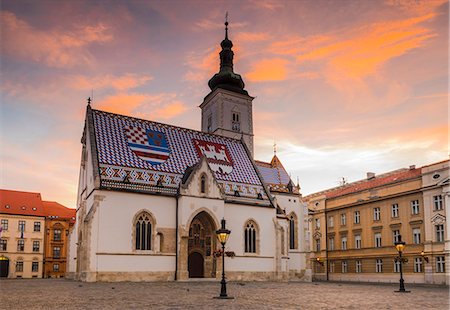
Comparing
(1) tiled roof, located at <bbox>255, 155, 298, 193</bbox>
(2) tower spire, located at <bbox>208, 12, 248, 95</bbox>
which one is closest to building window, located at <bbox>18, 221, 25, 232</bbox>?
(2) tower spire, located at <bbox>208, 12, 248, 95</bbox>

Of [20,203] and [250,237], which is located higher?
[20,203]

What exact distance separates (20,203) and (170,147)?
121 ft

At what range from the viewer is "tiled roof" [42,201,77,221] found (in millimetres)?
68500

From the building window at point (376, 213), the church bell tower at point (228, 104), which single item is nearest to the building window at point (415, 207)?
the building window at point (376, 213)

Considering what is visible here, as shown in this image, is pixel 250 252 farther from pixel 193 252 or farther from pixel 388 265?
pixel 388 265

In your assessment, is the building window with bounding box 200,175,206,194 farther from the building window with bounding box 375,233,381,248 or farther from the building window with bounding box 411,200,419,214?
the building window with bounding box 375,233,381,248

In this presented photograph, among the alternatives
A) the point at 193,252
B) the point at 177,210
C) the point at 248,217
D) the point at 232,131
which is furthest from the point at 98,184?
the point at 232,131

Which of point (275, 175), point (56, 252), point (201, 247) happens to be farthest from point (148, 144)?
point (56, 252)

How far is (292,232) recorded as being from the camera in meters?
47.5

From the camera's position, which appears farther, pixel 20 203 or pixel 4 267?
pixel 20 203

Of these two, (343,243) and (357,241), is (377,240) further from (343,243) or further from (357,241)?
(343,243)

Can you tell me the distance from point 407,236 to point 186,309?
36.8 m

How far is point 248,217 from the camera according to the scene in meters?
40.2

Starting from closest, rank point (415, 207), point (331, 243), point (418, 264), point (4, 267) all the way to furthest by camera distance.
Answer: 1. point (418, 264)
2. point (415, 207)
3. point (331, 243)
4. point (4, 267)
